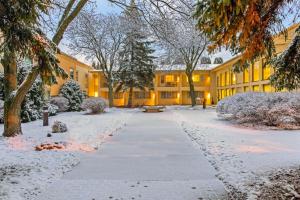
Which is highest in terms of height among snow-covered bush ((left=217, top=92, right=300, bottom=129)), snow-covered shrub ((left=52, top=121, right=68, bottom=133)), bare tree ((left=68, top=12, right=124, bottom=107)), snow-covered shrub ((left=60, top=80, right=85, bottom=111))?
bare tree ((left=68, top=12, right=124, bottom=107))

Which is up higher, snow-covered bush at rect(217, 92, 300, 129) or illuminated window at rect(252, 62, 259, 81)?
illuminated window at rect(252, 62, 259, 81)

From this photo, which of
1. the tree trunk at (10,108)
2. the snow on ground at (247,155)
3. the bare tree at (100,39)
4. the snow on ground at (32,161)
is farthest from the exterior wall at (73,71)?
the snow on ground at (247,155)

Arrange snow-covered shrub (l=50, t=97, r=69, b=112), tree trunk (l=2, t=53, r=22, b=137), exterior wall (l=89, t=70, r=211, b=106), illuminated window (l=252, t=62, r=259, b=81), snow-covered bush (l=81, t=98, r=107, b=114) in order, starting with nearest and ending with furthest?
1. tree trunk (l=2, t=53, r=22, b=137)
2. snow-covered bush (l=81, t=98, r=107, b=114)
3. snow-covered shrub (l=50, t=97, r=69, b=112)
4. illuminated window (l=252, t=62, r=259, b=81)
5. exterior wall (l=89, t=70, r=211, b=106)

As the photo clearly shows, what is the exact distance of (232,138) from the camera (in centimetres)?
1273

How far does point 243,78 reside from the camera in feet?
120

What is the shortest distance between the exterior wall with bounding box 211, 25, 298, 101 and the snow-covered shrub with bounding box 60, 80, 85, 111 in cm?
1403

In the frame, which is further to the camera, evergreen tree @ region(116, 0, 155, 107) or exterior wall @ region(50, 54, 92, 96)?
evergreen tree @ region(116, 0, 155, 107)

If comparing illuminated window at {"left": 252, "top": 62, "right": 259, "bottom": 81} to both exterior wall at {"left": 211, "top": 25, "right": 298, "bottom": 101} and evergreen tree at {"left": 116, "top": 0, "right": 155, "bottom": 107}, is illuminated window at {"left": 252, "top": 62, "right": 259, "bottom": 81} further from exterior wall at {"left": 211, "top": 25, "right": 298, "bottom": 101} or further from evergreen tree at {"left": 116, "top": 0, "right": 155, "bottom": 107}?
evergreen tree at {"left": 116, "top": 0, "right": 155, "bottom": 107}

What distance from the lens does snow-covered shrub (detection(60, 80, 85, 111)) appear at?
32000 mm

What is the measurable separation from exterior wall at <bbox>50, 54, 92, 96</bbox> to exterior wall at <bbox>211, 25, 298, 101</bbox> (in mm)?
15282

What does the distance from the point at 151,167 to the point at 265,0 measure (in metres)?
4.04

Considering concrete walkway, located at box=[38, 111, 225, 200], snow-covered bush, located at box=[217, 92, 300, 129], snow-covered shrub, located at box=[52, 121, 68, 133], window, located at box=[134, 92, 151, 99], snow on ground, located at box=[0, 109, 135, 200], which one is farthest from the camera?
window, located at box=[134, 92, 151, 99]

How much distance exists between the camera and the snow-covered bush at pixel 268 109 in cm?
1641

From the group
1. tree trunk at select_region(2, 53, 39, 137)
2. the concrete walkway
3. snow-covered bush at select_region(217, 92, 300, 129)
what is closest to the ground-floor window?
snow-covered bush at select_region(217, 92, 300, 129)
